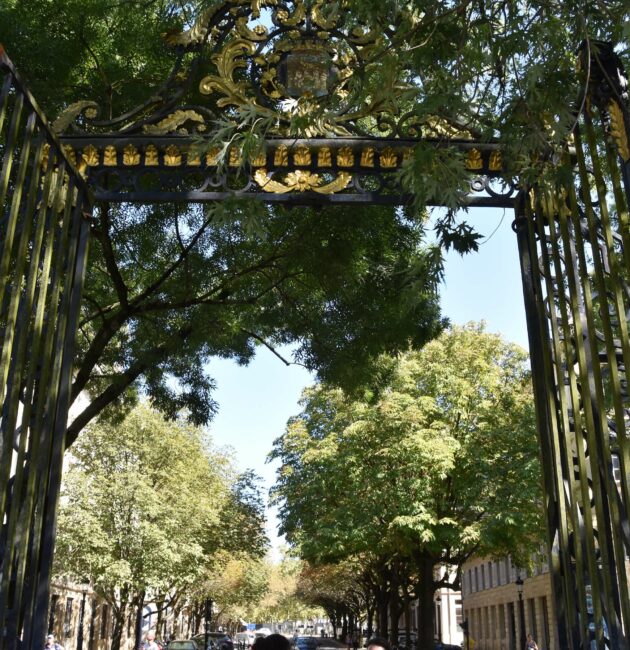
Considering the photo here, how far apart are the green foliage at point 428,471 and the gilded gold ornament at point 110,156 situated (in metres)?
21.4

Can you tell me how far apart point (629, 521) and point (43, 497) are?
426cm

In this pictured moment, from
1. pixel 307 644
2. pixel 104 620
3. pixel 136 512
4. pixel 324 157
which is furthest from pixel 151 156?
pixel 307 644

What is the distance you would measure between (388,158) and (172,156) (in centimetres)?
189

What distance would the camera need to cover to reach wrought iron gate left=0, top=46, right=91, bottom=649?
235 inches

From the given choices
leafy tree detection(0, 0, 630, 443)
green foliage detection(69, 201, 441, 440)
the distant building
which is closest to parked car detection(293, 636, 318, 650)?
the distant building

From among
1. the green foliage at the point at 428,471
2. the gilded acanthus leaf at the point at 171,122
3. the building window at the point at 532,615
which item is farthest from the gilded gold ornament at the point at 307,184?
the building window at the point at 532,615

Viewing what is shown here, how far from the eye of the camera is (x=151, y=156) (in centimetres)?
777

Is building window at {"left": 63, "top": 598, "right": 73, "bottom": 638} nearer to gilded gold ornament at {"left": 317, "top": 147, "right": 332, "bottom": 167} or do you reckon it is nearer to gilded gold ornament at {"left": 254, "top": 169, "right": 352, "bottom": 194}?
gilded gold ornament at {"left": 254, "top": 169, "right": 352, "bottom": 194}

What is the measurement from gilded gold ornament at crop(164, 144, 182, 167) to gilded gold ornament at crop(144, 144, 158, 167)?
0.09 metres

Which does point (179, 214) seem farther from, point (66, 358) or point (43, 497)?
point (43, 497)

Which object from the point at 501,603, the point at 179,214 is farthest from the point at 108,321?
the point at 501,603

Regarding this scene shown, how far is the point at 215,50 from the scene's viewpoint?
7949mm

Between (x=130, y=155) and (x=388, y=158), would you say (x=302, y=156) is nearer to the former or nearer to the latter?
(x=388, y=158)

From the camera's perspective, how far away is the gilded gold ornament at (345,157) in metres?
7.68
